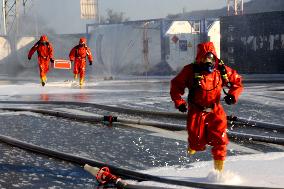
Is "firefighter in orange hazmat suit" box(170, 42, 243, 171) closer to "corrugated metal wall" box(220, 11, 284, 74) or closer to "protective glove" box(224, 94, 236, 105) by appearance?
"protective glove" box(224, 94, 236, 105)

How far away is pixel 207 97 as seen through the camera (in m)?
4.87

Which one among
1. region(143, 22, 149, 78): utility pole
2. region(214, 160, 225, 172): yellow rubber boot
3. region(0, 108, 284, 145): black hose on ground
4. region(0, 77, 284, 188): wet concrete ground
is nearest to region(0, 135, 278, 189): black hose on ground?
region(0, 77, 284, 188): wet concrete ground

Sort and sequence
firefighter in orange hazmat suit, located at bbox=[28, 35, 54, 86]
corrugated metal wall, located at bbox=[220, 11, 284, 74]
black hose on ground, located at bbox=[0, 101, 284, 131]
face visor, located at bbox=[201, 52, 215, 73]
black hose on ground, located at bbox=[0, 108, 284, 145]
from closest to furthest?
1. face visor, located at bbox=[201, 52, 215, 73]
2. black hose on ground, located at bbox=[0, 108, 284, 145]
3. black hose on ground, located at bbox=[0, 101, 284, 131]
4. firefighter in orange hazmat suit, located at bbox=[28, 35, 54, 86]
5. corrugated metal wall, located at bbox=[220, 11, 284, 74]

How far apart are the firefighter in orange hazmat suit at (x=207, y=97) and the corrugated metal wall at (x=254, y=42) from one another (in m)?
20.0

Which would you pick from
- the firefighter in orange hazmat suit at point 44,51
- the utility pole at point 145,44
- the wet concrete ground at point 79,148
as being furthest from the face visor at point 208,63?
the utility pole at point 145,44

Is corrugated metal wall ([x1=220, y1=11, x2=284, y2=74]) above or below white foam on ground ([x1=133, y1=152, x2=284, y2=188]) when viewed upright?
above

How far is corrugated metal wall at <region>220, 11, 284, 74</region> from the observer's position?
79.1ft

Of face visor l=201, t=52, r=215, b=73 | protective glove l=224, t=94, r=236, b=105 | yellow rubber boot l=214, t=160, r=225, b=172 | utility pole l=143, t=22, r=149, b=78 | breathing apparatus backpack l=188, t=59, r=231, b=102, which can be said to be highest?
utility pole l=143, t=22, r=149, b=78

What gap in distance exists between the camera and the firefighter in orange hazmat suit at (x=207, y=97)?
4.78m

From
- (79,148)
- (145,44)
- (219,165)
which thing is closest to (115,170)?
(219,165)

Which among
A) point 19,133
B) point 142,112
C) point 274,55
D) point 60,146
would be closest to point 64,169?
point 60,146

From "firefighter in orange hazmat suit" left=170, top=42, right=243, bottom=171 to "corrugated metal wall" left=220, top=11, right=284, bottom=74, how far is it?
19976mm

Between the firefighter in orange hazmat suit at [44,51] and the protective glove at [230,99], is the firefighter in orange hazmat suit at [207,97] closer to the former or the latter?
the protective glove at [230,99]

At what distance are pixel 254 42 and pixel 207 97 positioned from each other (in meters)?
20.8
